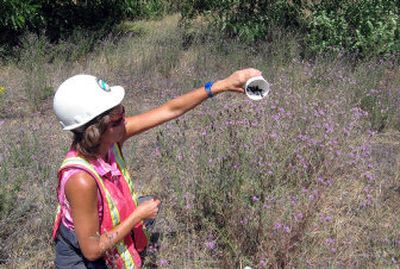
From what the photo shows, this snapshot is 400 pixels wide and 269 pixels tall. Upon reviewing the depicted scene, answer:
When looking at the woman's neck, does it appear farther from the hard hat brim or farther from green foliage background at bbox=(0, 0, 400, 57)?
green foliage background at bbox=(0, 0, 400, 57)

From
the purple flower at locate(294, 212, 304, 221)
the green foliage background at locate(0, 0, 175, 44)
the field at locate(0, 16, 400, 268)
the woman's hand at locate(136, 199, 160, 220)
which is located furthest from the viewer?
the green foliage background at locate(0, 0, 175, 44)

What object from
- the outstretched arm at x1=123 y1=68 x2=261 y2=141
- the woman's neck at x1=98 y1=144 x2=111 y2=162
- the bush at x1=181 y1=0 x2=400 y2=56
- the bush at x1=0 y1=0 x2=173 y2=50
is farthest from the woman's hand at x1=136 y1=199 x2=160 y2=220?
the bush at x1=0 y1=0 x2=173 y2=50

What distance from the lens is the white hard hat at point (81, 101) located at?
2111 mm

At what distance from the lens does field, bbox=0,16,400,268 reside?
8.63ft

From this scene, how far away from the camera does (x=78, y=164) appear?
2.14 meters

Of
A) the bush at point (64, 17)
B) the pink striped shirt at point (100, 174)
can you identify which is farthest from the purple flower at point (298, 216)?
the bush at point (64, 17)

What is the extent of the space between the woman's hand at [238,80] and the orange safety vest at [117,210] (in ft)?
2.13

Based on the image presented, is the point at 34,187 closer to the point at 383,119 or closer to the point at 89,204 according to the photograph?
the point at 89,204

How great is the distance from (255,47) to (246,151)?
13.0 ft

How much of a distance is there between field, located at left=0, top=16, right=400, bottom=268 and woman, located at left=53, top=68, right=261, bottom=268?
306 millimetres

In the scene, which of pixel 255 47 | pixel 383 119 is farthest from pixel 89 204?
pixel 255 47

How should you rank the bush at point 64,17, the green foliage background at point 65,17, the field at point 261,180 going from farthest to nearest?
the green foliage background at point 65,17, the bush at point 64,17, the field at point 261,180

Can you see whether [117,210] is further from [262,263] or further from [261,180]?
[261,180]

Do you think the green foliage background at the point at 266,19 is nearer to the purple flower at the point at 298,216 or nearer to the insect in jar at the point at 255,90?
the insect in jar at the point at 255,90
